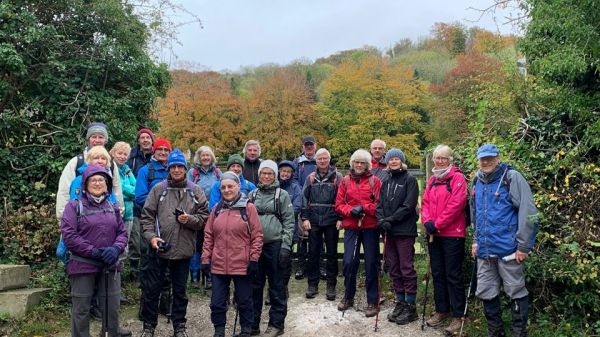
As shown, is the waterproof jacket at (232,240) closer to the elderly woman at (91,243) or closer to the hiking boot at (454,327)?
Answer: the elderly woman at (91,243)

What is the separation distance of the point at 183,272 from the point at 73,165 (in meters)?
1.67

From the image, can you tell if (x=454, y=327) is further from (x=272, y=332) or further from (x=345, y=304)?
(x=272, y=332)

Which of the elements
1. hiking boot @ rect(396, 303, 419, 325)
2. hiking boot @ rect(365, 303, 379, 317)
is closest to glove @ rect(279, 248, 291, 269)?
hiking boot @ rect(365, 303, 379, 317)

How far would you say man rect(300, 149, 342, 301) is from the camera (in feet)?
21.6

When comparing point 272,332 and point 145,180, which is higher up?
point 145,180

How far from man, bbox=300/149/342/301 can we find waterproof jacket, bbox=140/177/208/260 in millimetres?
1648

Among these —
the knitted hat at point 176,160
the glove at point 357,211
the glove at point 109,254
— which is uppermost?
the knitted hat at point 176,160

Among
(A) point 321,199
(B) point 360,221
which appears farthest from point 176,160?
(B) point 360,221

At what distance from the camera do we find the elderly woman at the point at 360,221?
613cm

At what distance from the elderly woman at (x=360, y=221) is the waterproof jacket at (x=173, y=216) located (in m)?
1.84

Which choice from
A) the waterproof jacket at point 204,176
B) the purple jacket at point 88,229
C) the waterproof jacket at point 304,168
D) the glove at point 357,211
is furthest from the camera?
the waterproof jacket at point 304,168

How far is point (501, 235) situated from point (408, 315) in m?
1.66

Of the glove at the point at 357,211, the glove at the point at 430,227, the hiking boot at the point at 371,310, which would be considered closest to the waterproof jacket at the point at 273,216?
the glove at the point at 357,211

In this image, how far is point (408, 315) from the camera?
594cm
